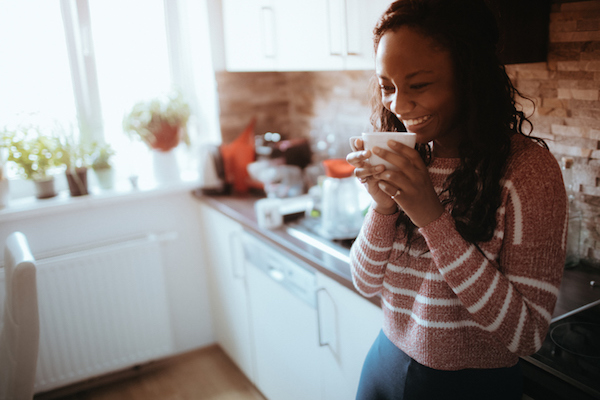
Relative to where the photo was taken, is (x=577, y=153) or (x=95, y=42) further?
(x=95, y=42)

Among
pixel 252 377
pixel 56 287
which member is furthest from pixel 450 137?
pixel 56 287

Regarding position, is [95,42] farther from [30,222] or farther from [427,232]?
[427,232]

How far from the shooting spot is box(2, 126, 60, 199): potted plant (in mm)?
2041

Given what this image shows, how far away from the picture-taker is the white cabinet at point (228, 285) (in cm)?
210

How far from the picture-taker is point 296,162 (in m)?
2.33

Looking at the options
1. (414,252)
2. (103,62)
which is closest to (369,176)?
(414,252)

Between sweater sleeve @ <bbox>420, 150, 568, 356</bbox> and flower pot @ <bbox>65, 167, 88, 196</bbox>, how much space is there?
181 centimetres

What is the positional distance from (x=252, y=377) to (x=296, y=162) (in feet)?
3.34

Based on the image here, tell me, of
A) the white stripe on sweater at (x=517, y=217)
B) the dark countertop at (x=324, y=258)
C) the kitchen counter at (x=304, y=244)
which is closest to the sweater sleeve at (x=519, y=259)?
the white stripe on sweater at (x=517, y=217)

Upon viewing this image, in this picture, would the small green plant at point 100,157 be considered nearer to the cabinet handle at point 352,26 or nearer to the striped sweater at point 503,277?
the cabinet handle at point 352,26

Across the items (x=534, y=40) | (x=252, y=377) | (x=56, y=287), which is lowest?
(x=252, y=377)

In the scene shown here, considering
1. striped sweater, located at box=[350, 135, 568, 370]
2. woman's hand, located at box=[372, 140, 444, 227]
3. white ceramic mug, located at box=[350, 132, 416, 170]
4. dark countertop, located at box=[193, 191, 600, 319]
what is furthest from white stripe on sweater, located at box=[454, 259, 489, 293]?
dark countertop, located at box=[193, 191, 600, 319]

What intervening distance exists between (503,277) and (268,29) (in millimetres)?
1453

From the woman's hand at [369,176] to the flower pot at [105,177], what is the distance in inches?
64.0
